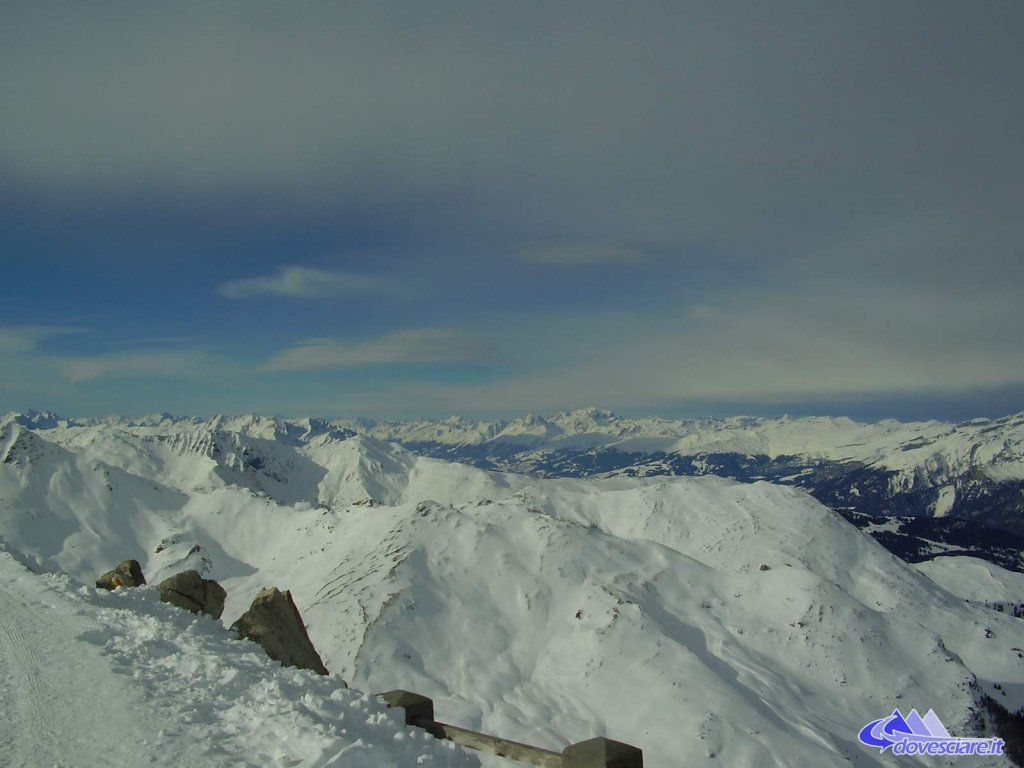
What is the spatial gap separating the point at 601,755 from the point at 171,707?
30.9 ft

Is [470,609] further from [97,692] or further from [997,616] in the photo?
[997,616]

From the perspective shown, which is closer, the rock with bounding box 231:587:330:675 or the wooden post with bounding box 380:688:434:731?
the wooden post with bounding box 380:688:434:731

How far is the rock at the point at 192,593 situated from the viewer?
2452 centimetres

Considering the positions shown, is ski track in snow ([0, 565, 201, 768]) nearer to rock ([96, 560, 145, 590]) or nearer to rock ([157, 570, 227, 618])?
rock ([157, 570, 227, 618])

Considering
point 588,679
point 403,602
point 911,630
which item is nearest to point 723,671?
point 588,679

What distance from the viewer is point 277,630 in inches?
820

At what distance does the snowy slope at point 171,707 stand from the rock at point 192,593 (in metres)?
4.97

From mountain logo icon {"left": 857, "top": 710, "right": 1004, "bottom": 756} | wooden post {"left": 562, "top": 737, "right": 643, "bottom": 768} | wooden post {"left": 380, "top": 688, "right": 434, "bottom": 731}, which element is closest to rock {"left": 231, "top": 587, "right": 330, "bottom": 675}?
wooden post {"left": 380, "top": 688, "right": 434, "bottom": 731}

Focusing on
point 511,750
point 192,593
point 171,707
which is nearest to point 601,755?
point 511,750

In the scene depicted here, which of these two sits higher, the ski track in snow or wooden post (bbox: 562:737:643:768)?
wooden post (bbox: 562:737:643:768)

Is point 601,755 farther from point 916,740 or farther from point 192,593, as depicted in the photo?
point 916,740

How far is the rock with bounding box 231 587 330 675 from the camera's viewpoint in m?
20.3

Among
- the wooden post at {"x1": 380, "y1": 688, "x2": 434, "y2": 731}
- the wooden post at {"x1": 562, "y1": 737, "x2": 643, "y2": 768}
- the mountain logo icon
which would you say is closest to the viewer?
the wooden post at {"x1": 562, "y1": 737, "x2": 643, "y2": 768}

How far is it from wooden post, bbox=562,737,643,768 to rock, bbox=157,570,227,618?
19.5 m
